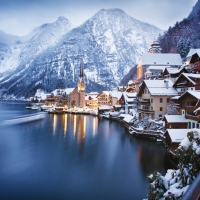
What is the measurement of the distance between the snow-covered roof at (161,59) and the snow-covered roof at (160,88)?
91.5ft

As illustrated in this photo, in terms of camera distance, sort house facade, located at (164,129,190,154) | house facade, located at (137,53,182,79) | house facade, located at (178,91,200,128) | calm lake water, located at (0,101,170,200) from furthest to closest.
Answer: house facade, located at (137,53,182,79) < house facade, located at (178,91,200,128) < house facade, located at (164,129,190,154) < calm lake water, located at (0,101,170,200)

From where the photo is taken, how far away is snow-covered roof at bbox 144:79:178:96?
109 ft

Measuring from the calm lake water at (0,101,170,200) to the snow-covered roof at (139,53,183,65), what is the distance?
118 ft

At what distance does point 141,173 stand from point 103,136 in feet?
55.8

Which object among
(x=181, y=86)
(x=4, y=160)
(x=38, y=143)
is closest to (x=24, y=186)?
(x=4, y=160)

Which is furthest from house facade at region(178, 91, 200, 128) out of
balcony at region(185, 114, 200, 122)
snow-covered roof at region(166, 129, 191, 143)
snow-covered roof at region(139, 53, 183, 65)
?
snow-covered roof at region(139, 53, 183, 65)

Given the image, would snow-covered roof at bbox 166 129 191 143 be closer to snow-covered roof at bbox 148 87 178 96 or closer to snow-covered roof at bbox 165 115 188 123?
snow-covered roof at bbox 165 115 188 123

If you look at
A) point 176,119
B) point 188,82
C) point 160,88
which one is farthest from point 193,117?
point 160,88

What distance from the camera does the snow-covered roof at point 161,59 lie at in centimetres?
6162

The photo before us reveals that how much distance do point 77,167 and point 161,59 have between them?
50.4 meters

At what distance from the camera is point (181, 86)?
31.2m

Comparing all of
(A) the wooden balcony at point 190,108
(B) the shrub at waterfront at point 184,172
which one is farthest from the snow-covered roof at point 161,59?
(B) the shrub at waterfront at point 184,172

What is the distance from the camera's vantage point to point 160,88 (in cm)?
3419

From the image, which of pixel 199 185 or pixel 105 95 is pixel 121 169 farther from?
pixel 105 95
